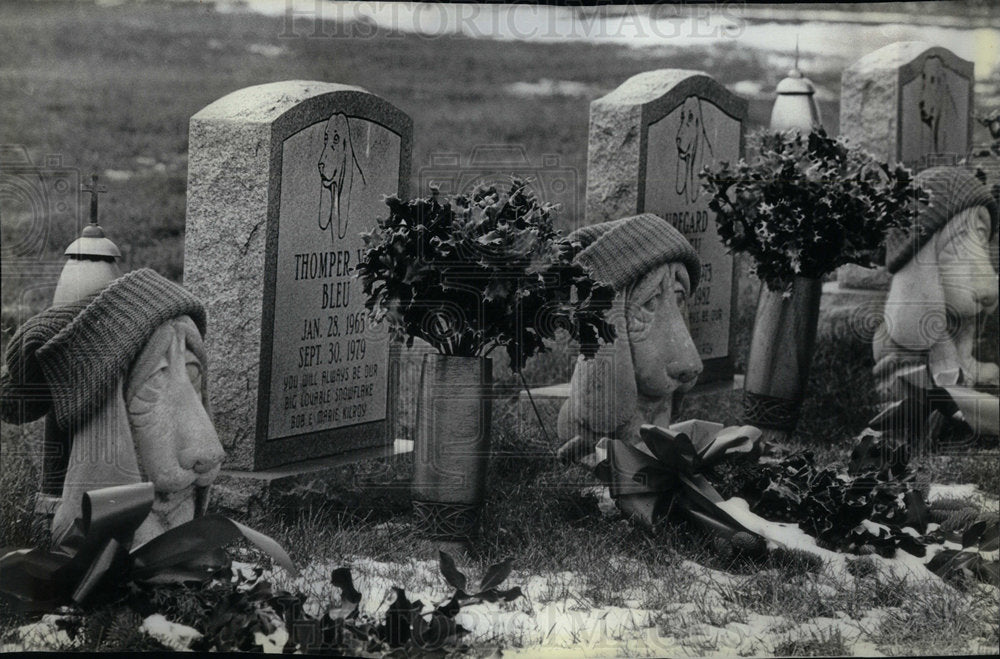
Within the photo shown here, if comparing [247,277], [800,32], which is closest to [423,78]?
[800,32]

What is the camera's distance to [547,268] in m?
4.52

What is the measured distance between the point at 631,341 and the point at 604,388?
253 millimetres

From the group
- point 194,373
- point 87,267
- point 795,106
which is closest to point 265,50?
point 795,106

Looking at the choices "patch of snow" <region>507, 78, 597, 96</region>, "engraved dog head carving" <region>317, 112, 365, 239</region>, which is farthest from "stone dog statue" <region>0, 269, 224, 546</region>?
"patch of snow" <region>507, 78, 597, 96</region>

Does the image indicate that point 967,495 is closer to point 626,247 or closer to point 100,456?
point 626,247

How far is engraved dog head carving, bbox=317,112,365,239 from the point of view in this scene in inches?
200

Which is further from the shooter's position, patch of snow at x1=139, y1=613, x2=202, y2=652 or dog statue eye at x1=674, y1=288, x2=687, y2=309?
dog statue eye at x1=674, y1=288, x2=687, y2=309

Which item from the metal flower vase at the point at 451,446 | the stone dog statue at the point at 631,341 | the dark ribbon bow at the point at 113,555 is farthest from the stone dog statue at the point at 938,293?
the dark ribbon bow at the point at 113,555

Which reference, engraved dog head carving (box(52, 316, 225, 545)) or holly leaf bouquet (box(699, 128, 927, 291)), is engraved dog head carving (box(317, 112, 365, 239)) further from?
holly leaf bouquet (box(699, 128, 927, 291))

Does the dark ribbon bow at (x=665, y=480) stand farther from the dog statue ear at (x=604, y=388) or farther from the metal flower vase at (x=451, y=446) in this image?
the dog statue ear at (x=604, y=388)

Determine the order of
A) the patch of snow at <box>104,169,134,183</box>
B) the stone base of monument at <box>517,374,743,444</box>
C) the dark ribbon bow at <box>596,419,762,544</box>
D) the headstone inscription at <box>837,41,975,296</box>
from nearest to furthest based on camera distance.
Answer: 1. the dark ribbon bow at <box>596,419,762,544</box>
2. the stone base of monument at <box>517,374,743,444</box>
3. the headstone inscription at <box>837,41,975,296</box>
4. the patch of snow at <box>104,169,134,183</box>

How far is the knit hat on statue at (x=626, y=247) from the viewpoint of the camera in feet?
17.7

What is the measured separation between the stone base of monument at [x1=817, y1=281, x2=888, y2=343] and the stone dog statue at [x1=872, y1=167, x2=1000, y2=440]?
1.48ft

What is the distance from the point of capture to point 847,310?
766 cm
